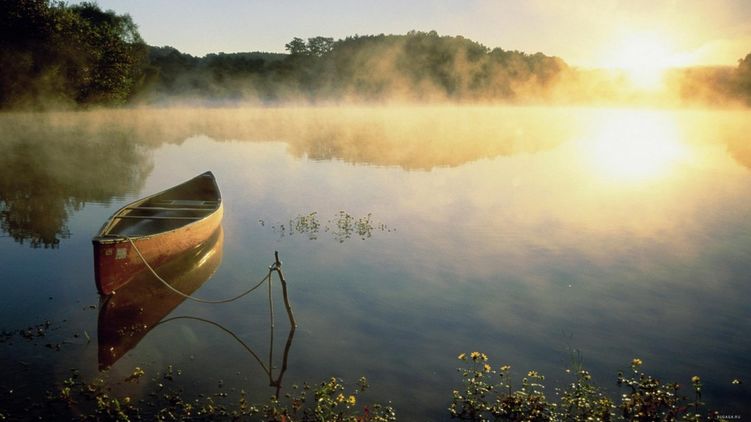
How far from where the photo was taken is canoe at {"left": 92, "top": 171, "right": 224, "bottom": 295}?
11914mm

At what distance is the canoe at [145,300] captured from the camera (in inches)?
408

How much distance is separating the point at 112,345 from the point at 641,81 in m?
143

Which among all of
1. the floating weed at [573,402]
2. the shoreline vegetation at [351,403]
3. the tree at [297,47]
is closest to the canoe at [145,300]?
the shoreline vegetation at [351,403]

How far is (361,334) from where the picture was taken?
36.5ft

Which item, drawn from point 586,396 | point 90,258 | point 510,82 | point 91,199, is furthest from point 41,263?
point 510,82

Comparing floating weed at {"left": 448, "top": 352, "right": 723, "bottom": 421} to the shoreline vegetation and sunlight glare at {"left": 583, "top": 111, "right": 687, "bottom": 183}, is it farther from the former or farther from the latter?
sunlight glare at {"left": 583, "top": 111, "right": 687, "bottom": 183}

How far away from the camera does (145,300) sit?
41.2ft

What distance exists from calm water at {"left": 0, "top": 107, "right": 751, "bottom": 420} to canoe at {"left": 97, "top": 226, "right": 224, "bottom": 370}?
10.3 inches

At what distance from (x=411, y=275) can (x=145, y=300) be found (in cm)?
739

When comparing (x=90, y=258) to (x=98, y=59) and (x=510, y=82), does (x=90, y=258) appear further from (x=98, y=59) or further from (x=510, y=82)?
(x=510, y=82)

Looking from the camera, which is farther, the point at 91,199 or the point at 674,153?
the point at 674,153

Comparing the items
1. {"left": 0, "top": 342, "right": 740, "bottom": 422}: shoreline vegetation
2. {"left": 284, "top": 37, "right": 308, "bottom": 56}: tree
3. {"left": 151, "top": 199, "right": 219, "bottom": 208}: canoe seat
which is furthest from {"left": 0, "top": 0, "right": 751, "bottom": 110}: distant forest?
{"left": 0, "top": 342, "right": 740, "bottom": 422}: shoreline vegetation

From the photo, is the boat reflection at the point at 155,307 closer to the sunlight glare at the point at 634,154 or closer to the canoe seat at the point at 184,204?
the canoe seat at the point at 184,204

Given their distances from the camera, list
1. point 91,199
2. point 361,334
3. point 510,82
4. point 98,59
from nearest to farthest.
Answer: point 361,334
point 91,199
point 98,59
point 510,82
